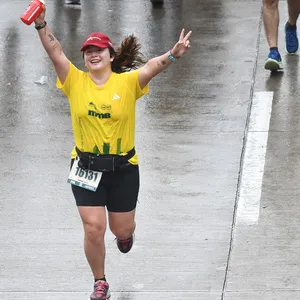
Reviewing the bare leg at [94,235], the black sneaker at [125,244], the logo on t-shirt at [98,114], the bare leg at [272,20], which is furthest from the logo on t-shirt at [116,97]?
the bare leg at [272,20]

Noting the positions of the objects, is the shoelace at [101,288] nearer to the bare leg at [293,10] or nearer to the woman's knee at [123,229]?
the woman's knee at [123,229]

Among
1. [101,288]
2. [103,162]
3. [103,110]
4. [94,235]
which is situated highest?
[103,110]

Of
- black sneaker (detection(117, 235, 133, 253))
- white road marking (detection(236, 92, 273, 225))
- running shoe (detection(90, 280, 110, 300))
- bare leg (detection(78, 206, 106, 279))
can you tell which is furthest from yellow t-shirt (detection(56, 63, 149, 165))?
white road marking (detection(236, 92, 273, 225))

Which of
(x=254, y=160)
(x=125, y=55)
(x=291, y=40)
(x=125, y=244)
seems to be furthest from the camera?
(x=291, y=40)

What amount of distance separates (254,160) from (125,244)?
2480 mm

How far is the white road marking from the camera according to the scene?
855 cm

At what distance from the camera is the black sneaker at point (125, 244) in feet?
24.7

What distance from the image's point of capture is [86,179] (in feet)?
23.2

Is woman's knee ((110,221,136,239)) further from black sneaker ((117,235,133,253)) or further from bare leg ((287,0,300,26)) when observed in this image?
bare leg ((287,0,300,26))

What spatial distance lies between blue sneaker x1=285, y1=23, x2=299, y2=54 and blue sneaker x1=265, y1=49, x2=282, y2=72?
2.17 ft

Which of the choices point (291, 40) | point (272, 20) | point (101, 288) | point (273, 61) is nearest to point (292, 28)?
point (291, 40)

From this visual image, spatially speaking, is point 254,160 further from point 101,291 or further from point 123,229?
point 101,291

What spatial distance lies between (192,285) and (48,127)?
151 inches

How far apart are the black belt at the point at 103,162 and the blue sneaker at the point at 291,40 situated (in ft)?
19.5
